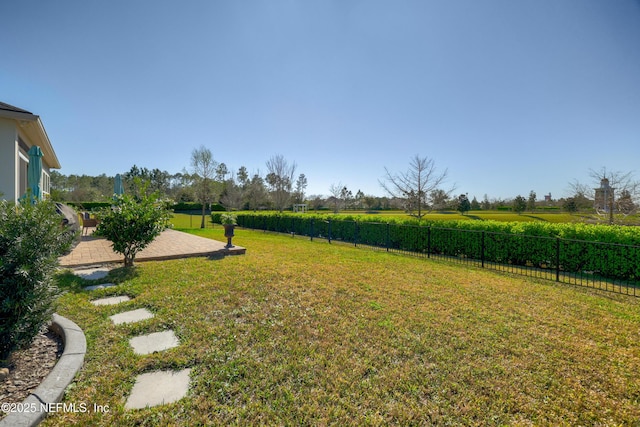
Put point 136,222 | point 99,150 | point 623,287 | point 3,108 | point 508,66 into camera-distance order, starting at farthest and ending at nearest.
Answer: point 99,150 < point 508,66 < point 3,108 < point 623,287 < point 136,222

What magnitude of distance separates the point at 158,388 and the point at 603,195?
17.3 metres

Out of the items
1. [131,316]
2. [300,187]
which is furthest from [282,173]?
[131,316]

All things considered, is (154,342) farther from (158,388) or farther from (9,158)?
(9,158)

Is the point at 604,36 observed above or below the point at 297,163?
below

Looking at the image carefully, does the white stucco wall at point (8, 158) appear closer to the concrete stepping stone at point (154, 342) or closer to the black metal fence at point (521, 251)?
the concrete stepping stone at point (154, 342)

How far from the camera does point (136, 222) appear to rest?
17.2 ft

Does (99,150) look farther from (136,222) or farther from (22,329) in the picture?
(22,329)

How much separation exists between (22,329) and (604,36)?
21.7ft

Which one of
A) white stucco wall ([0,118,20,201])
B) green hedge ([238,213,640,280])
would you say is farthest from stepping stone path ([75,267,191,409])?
green hedge ([238,213,640,280])

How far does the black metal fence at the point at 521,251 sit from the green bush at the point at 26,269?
780 cm

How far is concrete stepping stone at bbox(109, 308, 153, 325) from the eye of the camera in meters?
3.16

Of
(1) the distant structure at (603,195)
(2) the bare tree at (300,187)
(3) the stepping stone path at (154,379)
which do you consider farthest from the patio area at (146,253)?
(2) the bare tree at (300,187)

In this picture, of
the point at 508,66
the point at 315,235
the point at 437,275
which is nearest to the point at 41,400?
the point at 437,275

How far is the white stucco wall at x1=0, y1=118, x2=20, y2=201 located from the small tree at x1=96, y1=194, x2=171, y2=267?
3.74 meters
